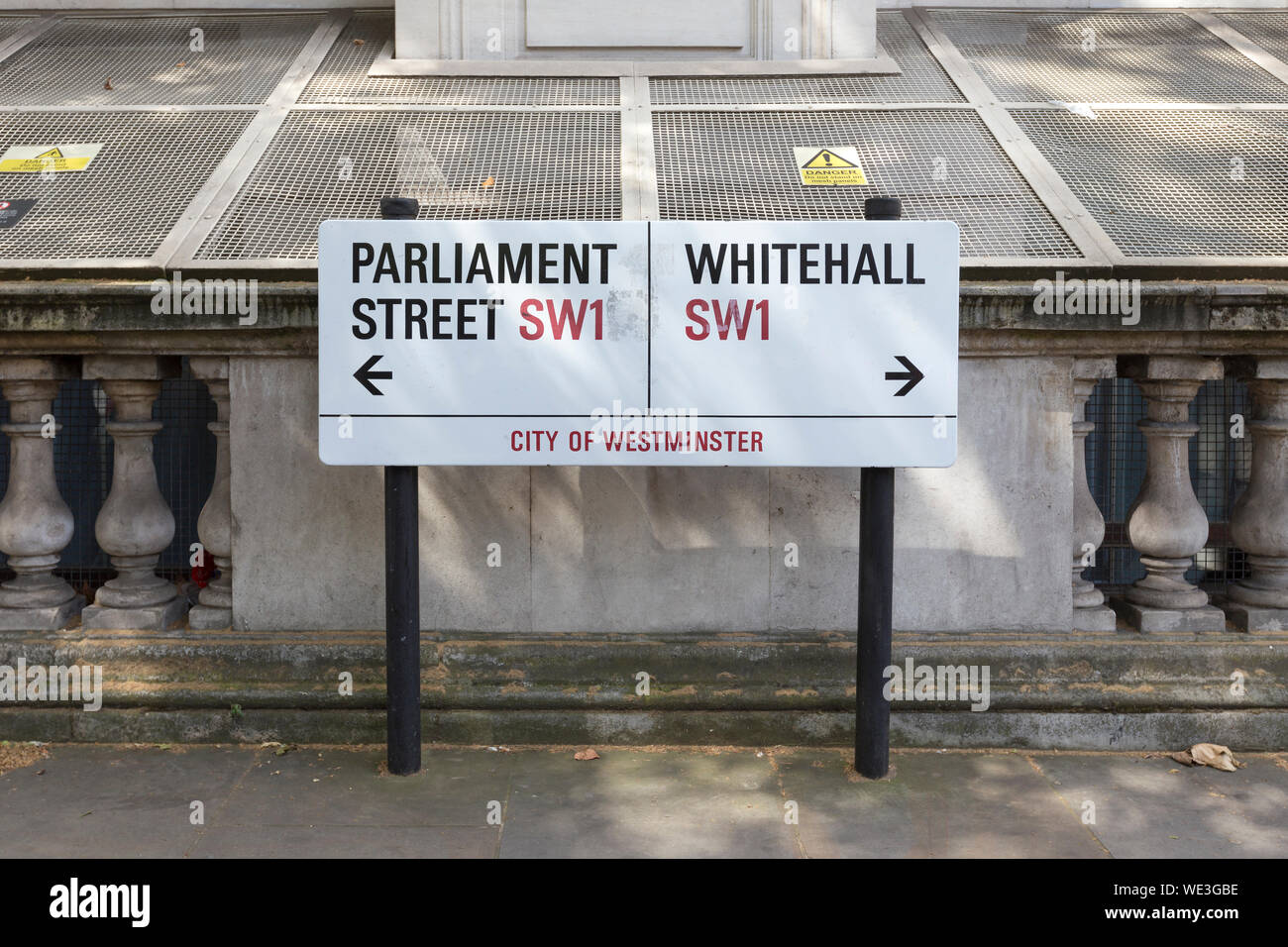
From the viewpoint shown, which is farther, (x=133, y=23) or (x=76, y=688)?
(x=133, y=23)

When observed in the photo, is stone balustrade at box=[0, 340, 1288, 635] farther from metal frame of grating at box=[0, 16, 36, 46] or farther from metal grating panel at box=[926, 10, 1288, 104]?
metal frame of grating at box=[0, 16, 36, 46]

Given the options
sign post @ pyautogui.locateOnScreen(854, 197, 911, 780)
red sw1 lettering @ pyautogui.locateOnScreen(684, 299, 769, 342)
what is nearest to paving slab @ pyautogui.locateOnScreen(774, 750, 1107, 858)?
sign post @ pyautogui.locateOnScreen(854, 197, 911, 780)

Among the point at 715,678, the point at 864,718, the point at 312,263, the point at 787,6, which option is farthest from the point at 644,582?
the point at 787,6

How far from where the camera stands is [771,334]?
4273 millimetres

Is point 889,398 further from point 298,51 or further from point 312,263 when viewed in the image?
point 298,51

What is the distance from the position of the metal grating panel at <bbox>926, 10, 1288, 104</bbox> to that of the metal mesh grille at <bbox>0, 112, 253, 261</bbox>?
13.7 ft

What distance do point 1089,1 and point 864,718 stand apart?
5425 millimetres

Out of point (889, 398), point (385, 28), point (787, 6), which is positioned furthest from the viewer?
point (385, 28)

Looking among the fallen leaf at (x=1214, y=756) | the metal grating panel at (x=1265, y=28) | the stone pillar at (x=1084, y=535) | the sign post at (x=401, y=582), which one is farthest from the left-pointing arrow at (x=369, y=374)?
the metal grating panel at (x=1265, y=28)

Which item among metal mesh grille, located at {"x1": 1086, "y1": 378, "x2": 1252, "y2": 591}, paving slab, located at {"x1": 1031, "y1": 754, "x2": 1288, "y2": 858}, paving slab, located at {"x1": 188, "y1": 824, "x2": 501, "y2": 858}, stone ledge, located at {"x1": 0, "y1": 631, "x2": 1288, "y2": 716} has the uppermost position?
metal mesh grille, located at {"x1": 1086, "y1": 378, "x2": 1252, "y2": 591}

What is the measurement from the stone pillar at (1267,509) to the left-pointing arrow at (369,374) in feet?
11.9

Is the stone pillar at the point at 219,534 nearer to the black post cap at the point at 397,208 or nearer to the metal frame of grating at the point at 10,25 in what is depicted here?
the black post cap at the point at 397,208

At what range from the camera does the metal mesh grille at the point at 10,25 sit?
6.96 metres

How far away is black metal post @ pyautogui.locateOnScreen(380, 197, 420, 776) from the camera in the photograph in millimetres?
4305
